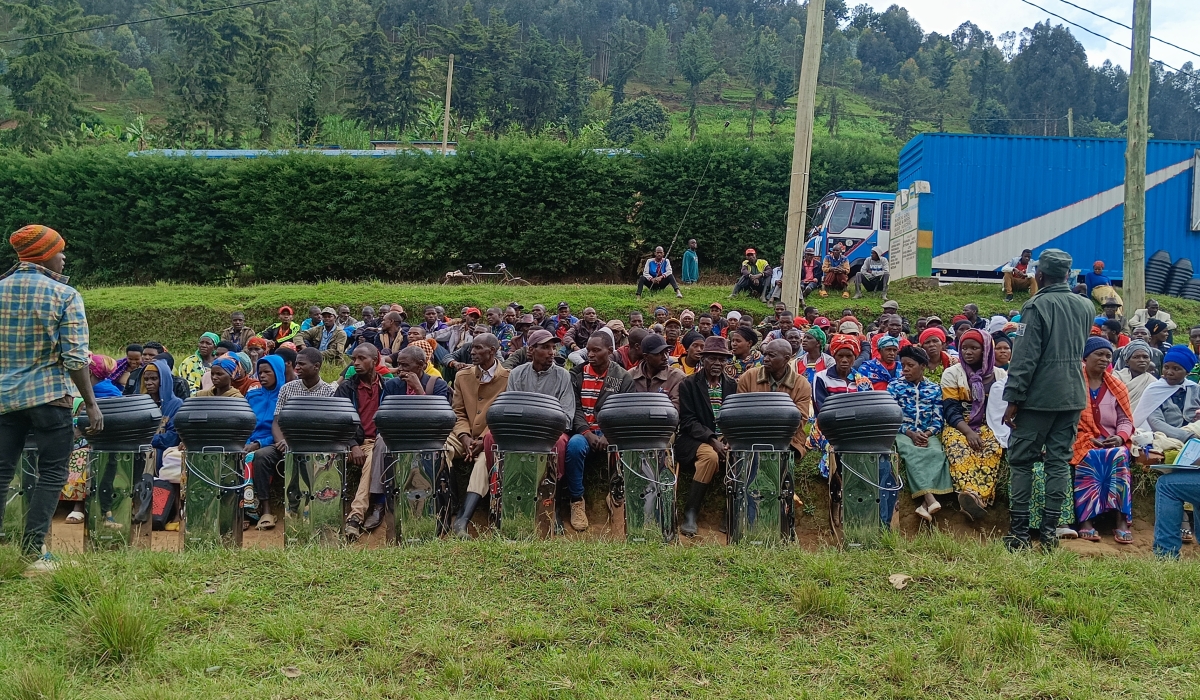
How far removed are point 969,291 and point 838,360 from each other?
1283cm

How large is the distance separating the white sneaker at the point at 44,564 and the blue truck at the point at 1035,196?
17.6 metres

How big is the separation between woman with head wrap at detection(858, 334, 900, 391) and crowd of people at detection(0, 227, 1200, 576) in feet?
0.05

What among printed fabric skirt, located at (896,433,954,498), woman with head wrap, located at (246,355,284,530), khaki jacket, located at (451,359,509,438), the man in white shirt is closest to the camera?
printed fabric skirt, located at (896,433,954,498)

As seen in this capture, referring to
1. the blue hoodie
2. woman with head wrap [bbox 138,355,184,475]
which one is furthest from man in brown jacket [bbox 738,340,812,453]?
woman with head wrap [bbox 138,355,184,475]

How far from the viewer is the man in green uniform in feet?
18.4

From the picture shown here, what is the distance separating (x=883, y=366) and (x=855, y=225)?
45.6 feet

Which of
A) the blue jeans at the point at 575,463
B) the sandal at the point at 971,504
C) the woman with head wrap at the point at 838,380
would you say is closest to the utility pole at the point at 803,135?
the woman with head wrap at the point at 838,380

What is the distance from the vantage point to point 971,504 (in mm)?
6695

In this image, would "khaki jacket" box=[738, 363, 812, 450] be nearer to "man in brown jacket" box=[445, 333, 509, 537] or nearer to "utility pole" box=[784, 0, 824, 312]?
"man in brown jacket" box=[445, 333, 509, 537]

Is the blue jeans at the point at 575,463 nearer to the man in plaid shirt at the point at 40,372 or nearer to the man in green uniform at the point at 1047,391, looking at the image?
the man in green uniform at the point at 1047,391

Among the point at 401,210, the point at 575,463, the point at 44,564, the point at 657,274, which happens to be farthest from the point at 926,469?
the point at 401,210

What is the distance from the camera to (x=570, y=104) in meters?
60.6

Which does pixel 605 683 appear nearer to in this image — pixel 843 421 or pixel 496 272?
pixel 843 421

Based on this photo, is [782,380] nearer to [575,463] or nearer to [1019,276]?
[575,463]
